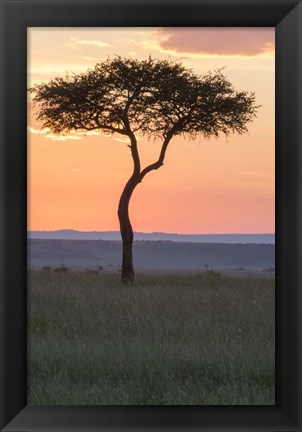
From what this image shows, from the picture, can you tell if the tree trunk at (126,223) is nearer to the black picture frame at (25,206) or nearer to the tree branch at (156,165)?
the tree branch at (156,165)

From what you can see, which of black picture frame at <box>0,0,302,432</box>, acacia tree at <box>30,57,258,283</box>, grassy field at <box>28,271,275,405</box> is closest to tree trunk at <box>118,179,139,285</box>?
acacia tree at <box>30,57,258,283</box>

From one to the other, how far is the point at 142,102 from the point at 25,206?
43.8ft

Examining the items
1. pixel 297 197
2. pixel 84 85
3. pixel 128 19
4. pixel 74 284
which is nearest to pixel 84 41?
pixel 128 19

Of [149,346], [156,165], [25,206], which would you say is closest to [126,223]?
[156,165]

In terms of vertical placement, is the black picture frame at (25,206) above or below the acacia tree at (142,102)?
below

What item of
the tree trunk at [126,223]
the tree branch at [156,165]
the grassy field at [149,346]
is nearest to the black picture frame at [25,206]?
the grassy field at [149,346]

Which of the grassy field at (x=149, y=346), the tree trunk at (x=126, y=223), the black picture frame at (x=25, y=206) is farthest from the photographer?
the tree trunk at (x=126, y=223)

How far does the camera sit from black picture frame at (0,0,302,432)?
205 inches

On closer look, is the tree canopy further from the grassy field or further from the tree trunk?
the grassy field

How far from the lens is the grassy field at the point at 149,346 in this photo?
612 cm

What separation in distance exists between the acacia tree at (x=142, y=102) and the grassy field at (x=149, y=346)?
6.13 meters

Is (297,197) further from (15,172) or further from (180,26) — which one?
(15,172)

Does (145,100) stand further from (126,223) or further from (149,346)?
(149,346)

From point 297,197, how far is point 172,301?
6.15 metres
